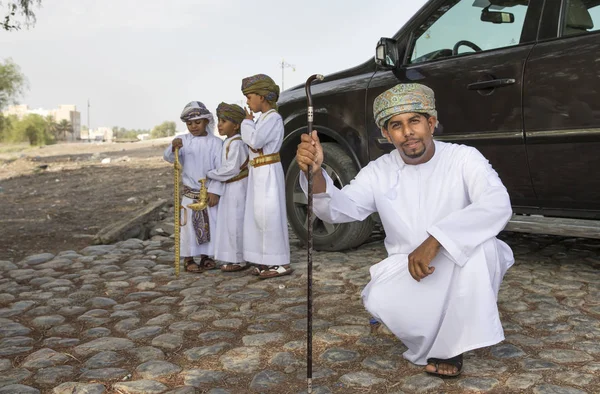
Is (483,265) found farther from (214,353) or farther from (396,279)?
(214,353)

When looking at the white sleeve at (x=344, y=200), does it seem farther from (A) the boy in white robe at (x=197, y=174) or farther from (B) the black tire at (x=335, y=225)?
(A) the boy in white robe at (x=197, y=174)

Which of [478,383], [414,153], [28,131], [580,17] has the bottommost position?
[478,383]

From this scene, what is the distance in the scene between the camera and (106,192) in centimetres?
1136

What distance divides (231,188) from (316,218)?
35.4 inches

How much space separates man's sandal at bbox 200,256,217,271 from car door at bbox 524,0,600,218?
2.75 meters

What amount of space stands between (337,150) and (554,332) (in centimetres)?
267

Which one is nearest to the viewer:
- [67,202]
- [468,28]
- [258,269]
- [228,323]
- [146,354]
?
[146,354]

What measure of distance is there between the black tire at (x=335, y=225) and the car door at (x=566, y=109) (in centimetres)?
169

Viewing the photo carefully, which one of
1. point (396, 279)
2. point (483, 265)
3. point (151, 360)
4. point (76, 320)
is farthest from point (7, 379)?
point (483, 265)

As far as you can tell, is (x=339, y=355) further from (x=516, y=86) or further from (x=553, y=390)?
(x=516, y=86)

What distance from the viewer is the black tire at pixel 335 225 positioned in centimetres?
547

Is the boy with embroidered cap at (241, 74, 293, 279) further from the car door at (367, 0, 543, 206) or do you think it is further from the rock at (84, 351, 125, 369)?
the rock at (84, 351, 125, 369)

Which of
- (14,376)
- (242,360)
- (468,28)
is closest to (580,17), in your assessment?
(468,28)

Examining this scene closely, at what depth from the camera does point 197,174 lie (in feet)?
17.7
